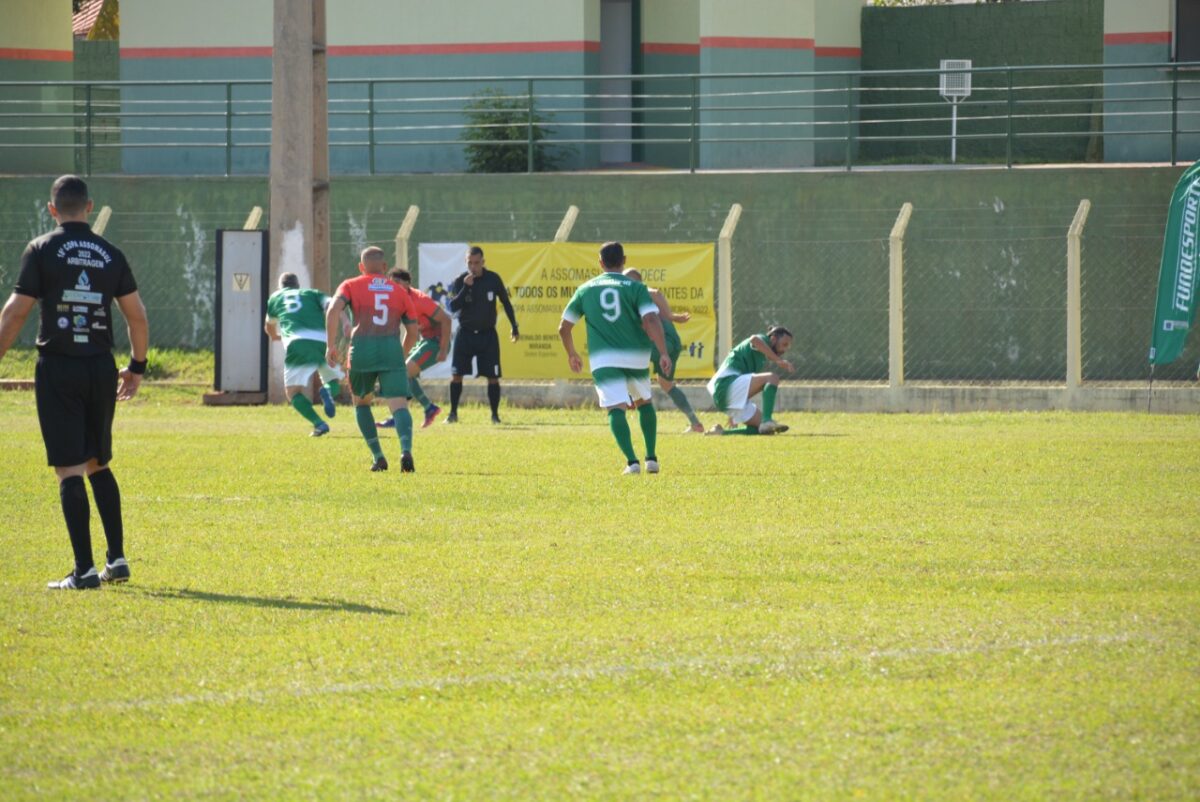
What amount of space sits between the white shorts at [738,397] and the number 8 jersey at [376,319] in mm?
5031

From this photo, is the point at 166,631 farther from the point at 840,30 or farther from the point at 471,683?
the point at 840,30

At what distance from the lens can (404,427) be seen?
46.5 feet

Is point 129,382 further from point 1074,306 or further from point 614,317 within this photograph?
point 1074,306

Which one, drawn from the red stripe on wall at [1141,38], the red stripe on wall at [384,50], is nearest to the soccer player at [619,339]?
the red stripe on wall at [384,50]

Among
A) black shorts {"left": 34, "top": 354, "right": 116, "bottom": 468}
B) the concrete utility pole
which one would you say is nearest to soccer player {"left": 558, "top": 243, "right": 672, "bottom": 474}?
black shorts {"left": 34, "top": 354, "right": 116, "bottom": 468}

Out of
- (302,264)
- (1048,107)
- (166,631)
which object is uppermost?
(1048,107)

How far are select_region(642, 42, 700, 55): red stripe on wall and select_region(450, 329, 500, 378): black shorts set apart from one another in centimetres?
1077

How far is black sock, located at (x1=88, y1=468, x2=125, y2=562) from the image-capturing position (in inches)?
340

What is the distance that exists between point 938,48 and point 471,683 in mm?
25277

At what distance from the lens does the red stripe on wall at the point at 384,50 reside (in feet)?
93.5

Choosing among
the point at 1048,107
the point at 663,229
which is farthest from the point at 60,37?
the point at 1048,107

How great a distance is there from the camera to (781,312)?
80.5ft

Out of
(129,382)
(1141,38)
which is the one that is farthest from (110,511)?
(1141,38)

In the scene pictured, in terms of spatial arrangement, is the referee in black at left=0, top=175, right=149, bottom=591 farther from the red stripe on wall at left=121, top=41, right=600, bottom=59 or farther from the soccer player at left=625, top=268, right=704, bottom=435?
the red stripe on wall at left=121, top=41, right=600, bottom=59
